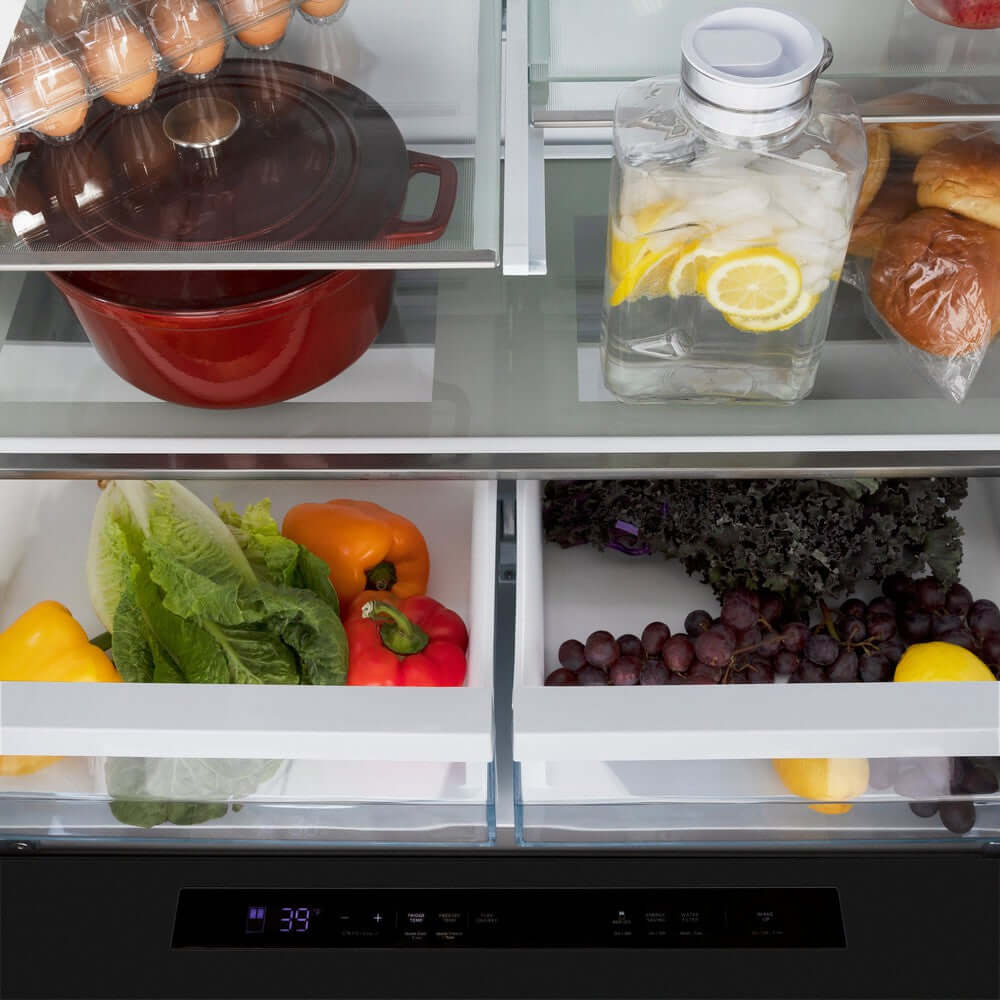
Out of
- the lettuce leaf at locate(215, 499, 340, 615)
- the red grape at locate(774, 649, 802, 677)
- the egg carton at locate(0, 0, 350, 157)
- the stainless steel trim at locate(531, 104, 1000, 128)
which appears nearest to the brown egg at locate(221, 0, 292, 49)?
the egg carton at locate(0, 0, 350, 157)

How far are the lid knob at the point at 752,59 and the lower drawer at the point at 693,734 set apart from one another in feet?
1.50

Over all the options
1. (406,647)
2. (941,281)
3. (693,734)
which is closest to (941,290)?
(941,281)

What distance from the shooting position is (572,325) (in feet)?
3.06

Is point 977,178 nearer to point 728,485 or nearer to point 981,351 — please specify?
point 981,351

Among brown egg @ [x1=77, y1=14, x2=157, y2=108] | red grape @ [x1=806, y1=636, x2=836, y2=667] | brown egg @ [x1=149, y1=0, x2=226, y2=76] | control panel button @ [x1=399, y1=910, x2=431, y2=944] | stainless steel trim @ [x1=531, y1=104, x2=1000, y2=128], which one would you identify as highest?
stainless steel trim @ [x1=531, y1=104, x2=1000, y2=128]

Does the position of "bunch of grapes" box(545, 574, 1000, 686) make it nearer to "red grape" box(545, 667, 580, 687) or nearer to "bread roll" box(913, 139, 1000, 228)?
"red grape" box(545, 667, 580, 687)

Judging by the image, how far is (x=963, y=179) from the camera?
88cm

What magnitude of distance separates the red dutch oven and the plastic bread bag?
0.36 meters

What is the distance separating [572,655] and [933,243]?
53 centimetres

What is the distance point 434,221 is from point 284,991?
75cm

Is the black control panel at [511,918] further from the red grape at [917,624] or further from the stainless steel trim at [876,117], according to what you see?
the stainless steel trim at [876,117]

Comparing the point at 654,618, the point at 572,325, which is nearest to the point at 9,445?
the point at 572,325

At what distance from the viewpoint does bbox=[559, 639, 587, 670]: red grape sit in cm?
113

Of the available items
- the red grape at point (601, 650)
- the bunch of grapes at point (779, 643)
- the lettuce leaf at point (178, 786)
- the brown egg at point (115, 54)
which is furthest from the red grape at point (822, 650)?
the brown egg at point (115, 54)
